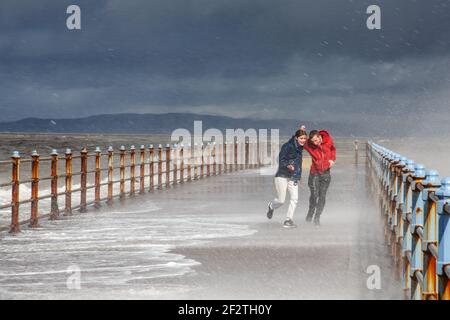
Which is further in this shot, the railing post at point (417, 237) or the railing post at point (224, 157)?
the railing post at point (224, 157)

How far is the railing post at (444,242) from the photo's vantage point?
5531mm

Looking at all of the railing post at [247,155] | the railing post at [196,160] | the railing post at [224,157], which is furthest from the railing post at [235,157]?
the railing post at [196,160]

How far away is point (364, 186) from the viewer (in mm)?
30953

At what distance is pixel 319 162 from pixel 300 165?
43cm

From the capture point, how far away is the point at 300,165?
16625 mm

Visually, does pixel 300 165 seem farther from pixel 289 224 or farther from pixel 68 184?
pixel 68 184

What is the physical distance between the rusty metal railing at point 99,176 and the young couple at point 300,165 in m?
4.50

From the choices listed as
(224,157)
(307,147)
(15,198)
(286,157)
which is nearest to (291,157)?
(286,157)

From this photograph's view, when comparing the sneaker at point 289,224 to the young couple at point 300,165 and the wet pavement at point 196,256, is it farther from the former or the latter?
the wet pavement at point 196,256

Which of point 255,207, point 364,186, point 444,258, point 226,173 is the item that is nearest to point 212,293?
point 444,258

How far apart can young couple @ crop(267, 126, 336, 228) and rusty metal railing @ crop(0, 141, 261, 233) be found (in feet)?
14.8

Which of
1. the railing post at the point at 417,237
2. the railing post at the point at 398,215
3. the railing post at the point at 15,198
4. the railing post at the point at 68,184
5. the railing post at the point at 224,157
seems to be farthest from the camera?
the railing post at the point at 224,157
